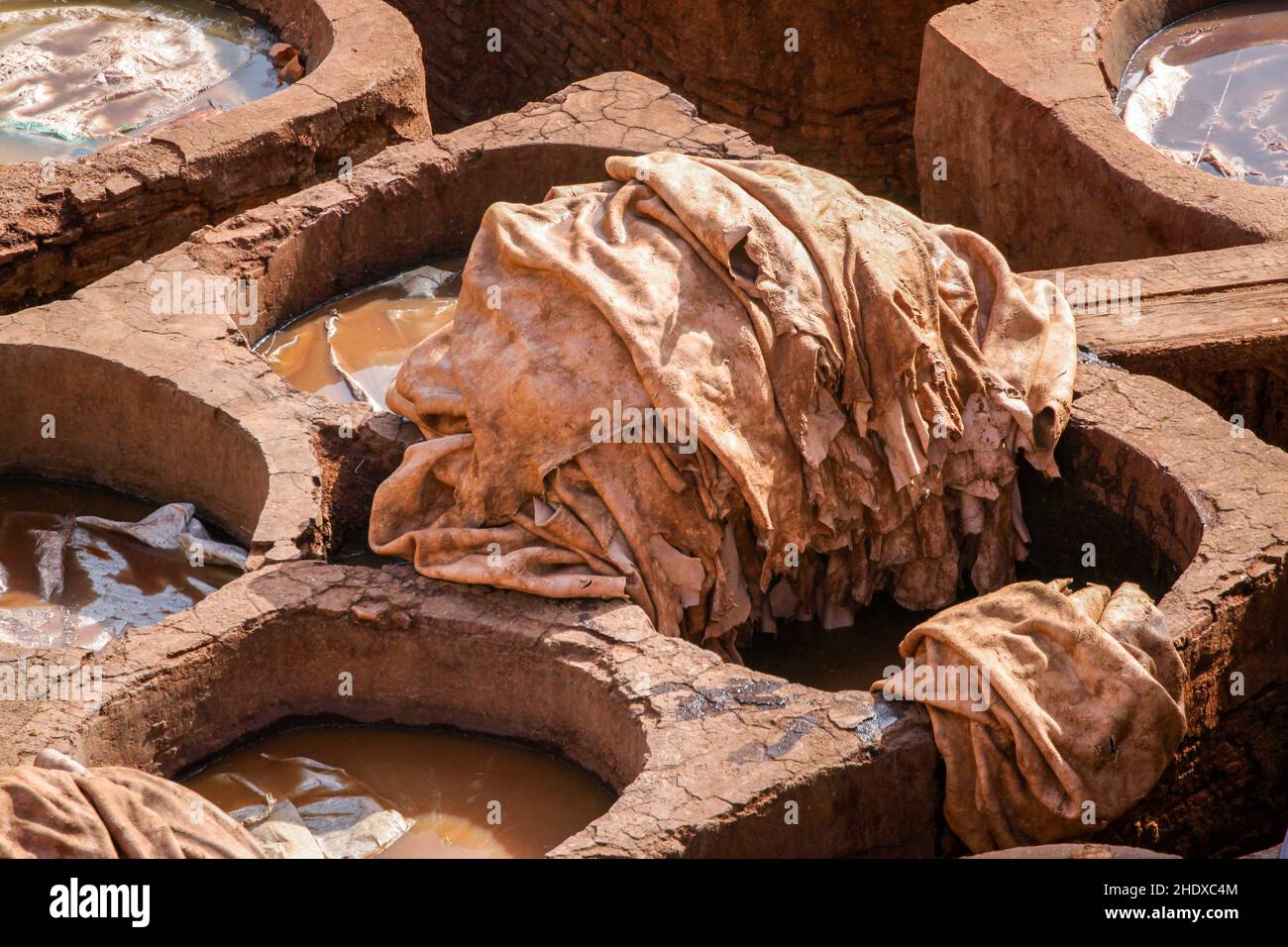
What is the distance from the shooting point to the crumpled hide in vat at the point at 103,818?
3.90m

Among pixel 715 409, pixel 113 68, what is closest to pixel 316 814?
pixel 715 409

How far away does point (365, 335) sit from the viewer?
23.4ft

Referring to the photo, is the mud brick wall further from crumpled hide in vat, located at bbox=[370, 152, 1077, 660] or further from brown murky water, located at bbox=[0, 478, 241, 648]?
brown murky water, located at bbox=[0, 478, 241, 648]

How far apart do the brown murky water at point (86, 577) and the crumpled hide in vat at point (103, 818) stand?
160 cm

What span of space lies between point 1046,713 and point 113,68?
6.42 metres

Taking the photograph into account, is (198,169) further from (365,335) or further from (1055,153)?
(1055,153)

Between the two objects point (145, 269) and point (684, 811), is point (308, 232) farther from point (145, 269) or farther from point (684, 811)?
point (684, 811)

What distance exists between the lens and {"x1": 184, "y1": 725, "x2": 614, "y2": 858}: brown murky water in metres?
4.98

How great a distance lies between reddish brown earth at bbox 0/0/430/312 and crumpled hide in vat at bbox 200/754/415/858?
3.07 metres

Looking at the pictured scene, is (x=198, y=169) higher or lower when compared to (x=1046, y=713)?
higher

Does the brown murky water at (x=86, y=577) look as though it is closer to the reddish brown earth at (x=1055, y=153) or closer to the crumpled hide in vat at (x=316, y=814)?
the crumpled hide in vat at (x=316, y=814)

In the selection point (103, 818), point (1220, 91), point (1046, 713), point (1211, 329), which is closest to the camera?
point (103, 818)

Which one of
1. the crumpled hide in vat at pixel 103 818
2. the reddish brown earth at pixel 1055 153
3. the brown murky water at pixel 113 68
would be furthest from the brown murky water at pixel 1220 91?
the crumpled hide in vat at pixel 103 818

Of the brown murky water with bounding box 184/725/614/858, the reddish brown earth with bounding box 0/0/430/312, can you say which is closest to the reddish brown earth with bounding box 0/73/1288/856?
the brown murky water with bounding box 184/725/614/858
